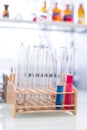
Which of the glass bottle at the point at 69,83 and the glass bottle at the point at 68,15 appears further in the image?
the glass bottle at the point at 68,15

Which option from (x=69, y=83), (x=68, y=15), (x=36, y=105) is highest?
(x=68, y=15)

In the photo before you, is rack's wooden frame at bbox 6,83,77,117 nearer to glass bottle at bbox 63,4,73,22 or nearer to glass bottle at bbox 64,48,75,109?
glass bottle at bbox 64,48,75,109

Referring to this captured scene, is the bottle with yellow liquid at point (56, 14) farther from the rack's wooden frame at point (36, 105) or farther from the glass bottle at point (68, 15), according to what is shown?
the rack's wooden frame at point (36, 105)

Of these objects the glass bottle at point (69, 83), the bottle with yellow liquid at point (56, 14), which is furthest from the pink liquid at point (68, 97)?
the bottle with yellow liquid at point (56, 14)

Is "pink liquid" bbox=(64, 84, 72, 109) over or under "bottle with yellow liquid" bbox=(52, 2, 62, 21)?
under

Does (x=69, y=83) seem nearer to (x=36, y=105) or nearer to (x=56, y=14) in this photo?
(x=36, y=105)

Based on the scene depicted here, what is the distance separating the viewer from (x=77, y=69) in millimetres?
2283

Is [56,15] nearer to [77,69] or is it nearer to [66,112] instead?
[77,69]

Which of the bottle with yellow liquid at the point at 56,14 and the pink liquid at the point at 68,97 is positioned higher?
the bottle with yellow liquid at the point at 56,14

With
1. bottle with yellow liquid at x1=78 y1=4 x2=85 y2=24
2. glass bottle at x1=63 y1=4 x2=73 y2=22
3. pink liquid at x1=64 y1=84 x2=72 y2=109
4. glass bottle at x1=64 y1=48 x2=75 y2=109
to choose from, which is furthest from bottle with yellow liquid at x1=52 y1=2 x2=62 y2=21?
pink liquid at x1=64 y1=84 x2=72 y2=109

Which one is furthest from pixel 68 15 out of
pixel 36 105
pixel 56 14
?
pixel 36 105

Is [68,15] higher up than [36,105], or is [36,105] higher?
[68,15]

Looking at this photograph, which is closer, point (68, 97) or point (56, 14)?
point (68, 97)

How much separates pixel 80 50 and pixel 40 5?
0.53 metres
